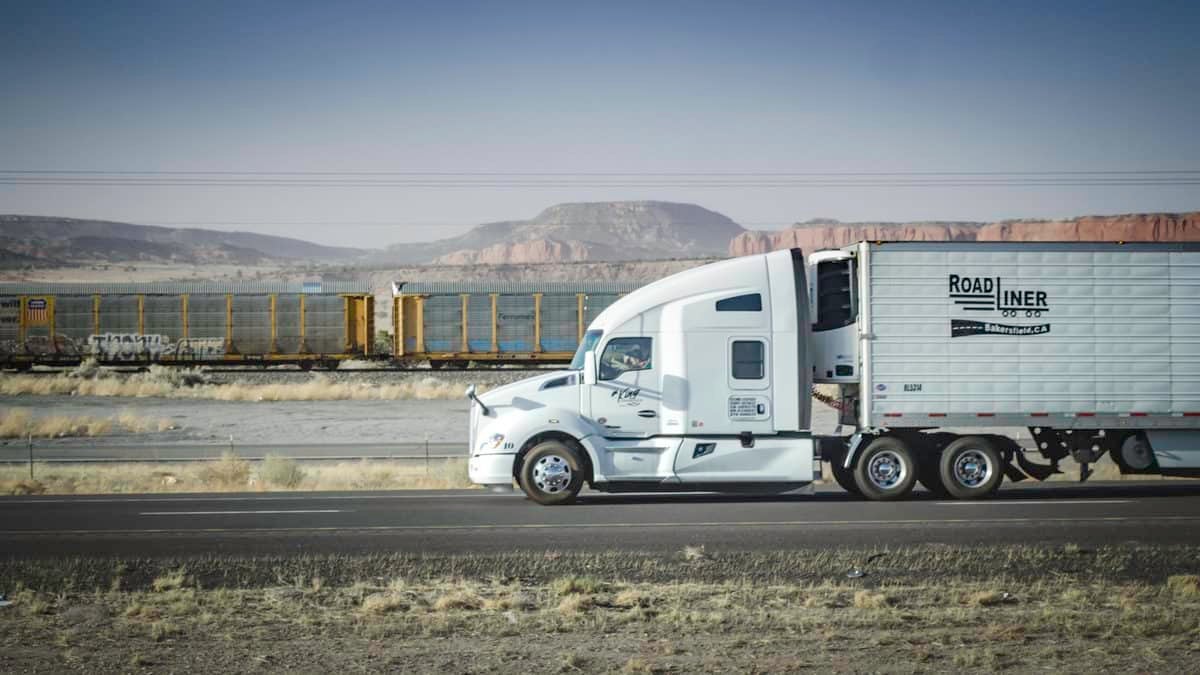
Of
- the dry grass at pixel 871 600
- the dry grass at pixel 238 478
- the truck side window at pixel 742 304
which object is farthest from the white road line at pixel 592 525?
the dry grass at pixel 238 478

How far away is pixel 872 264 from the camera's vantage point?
1664cm

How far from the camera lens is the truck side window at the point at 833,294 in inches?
677

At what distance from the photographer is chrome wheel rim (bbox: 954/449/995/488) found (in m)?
16.8

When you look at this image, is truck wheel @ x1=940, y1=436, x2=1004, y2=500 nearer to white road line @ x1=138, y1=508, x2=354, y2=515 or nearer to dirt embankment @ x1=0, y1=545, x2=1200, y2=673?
dirt embankment @ x1=0, y1=545, x2=1200, y2=673

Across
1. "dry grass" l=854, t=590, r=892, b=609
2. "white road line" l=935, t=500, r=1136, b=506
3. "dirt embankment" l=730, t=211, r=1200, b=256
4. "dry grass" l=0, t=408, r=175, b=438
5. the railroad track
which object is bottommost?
"white road line" l=935, t=500, r=1136, b=506

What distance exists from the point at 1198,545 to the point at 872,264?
229 inches

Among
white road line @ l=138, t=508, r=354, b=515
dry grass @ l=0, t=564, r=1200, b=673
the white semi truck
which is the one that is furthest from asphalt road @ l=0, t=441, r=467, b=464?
dry grass @ l=0, t=564, r=1200, b=673

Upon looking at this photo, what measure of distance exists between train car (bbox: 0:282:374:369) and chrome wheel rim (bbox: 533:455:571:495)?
3363 cm

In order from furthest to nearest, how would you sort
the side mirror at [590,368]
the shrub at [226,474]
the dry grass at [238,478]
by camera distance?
1. the shrub at [226,474]
2. the dry grass at [238,478]
3. the side mirror at [590,368]

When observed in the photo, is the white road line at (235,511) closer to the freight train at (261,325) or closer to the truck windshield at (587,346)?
the truck windshield at (587,346)

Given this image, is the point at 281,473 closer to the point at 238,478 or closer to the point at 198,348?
the point at 238,478

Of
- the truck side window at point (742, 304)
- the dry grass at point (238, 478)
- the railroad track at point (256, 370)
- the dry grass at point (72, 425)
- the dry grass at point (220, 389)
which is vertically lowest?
the dry grass at point (238, 478)

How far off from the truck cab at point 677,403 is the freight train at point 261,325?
3159 centimetres

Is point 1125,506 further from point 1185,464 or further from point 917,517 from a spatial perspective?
point 917,517
